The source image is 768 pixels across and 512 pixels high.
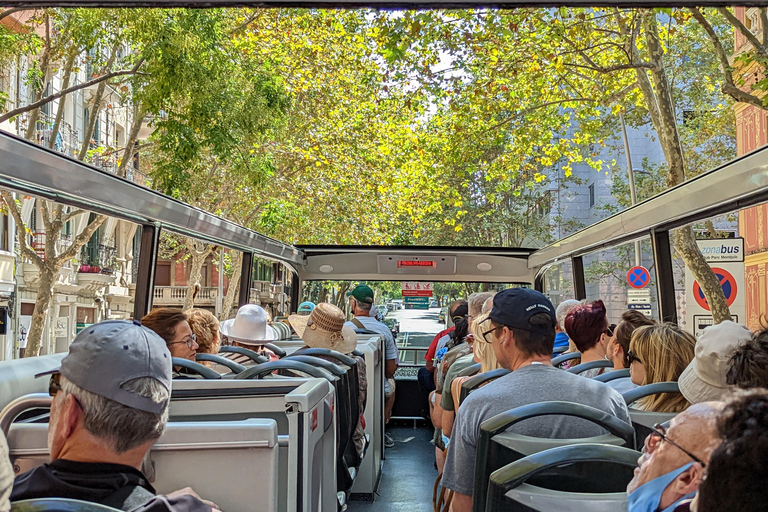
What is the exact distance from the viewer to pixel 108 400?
1.93m

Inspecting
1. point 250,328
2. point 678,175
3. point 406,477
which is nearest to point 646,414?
point 250,328

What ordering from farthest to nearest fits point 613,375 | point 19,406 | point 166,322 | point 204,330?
point 204,330, point 166,322, point 613,375, point 19,406

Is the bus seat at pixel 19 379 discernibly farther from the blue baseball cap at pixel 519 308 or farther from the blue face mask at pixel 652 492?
the blue face mask at pixel 652 492

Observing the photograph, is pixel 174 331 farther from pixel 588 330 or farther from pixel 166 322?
pixel 588 330

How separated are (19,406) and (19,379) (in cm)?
70

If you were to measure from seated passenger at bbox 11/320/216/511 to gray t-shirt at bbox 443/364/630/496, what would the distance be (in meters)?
1.23

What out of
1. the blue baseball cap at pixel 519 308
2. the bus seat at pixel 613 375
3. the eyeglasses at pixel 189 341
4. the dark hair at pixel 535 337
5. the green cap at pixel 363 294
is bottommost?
the bus seat at pixel 613 375

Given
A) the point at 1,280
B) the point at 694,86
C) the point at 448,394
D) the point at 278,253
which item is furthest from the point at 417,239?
the point at 448,394

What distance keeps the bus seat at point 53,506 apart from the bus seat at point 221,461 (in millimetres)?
759

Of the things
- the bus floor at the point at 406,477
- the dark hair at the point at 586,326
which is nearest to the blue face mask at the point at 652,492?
the dark hair at the point at 586,326

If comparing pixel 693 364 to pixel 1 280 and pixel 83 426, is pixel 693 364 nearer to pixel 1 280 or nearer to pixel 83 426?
pixel 83 426

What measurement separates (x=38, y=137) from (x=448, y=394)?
22728 millimetres

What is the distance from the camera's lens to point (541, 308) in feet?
11.0

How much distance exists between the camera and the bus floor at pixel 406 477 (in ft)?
21.8
